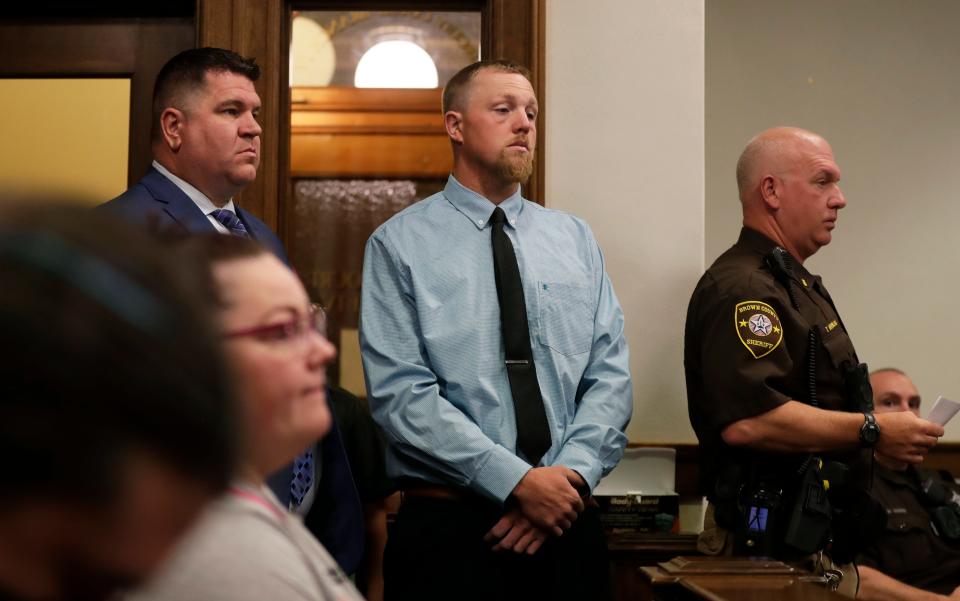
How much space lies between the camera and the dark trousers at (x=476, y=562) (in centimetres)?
262

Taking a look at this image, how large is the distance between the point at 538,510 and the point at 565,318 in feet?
1.71

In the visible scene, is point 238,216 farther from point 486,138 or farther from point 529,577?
point 529,577

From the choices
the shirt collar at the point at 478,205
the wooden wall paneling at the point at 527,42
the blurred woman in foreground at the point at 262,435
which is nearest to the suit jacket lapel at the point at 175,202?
the shirt collar at the point at 478,205

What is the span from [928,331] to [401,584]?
133 inches

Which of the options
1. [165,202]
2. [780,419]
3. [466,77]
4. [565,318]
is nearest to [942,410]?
[780,419]

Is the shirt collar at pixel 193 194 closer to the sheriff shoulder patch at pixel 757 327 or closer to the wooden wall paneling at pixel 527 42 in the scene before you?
the wooden wall paneling at pixel 527 42

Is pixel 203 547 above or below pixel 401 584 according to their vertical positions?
above

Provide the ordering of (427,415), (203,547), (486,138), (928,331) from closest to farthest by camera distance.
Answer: (203,547) < (427,415) < (486,138) < (928,331)

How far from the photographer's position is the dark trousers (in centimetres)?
262

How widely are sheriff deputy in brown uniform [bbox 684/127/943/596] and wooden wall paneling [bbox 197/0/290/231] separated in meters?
1.35

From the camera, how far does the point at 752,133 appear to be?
5199 mm

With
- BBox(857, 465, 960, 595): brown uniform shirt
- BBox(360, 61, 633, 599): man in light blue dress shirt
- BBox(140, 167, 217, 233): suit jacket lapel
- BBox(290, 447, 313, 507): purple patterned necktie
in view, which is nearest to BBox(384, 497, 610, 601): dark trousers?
BBox(360, 61, 633, 599): man in light blue dress shirt

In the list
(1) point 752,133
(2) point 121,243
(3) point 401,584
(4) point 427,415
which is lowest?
(3) point 401,584

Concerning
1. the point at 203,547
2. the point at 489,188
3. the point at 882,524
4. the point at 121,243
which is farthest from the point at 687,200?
the point at 121,243
